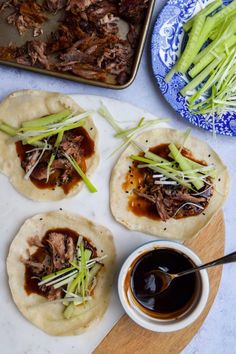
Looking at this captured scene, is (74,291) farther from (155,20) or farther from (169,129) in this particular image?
(155,20)

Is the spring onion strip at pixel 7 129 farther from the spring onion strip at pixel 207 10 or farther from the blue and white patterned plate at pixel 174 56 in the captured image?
the spring onion strip at pixel 207 10

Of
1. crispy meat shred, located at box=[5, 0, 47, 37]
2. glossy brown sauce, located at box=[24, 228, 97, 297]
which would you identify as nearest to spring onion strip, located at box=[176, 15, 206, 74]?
crispy meat shred, located at box=[5, 0, 47, 37]

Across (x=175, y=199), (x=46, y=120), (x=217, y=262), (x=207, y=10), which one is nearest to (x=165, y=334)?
(x=217, y=262)

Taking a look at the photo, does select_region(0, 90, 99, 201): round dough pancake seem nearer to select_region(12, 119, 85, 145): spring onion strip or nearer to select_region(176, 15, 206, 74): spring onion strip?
Result: select_region(12, 119, 85, 145): spring onion strip

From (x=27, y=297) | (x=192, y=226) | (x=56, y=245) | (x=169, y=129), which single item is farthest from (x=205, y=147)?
(x=27, y=297)

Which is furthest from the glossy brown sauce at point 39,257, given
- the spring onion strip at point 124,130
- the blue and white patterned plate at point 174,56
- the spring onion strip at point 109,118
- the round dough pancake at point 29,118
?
the blue and white patterned plate at point 174,56

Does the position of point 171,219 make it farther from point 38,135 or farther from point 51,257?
point 38,135
